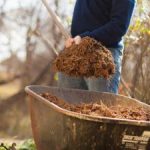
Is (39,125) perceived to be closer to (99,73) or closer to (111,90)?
(99,73)

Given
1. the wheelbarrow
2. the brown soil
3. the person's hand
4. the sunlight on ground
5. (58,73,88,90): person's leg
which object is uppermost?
the person's hand

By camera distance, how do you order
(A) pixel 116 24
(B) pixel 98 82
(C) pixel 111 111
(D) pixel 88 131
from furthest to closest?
1. (B) pixel 98 82
2. (A) pixel 116 24
3. (C) pixel 111 111
4. (D) pixel 88 131

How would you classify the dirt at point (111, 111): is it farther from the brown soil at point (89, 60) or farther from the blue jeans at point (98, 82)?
the blue jeans at point (98, 82)

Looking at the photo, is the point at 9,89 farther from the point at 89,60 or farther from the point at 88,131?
the point at 88,131

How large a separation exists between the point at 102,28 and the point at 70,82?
2.19 feet

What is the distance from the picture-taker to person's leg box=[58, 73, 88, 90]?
5041 millimetres

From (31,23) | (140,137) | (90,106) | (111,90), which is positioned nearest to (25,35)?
(31,23)

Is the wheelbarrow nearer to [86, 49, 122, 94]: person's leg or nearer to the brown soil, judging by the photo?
the brown soil

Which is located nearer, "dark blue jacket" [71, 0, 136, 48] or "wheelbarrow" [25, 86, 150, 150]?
"wheelbarrow" [25, 86, 150, 150]

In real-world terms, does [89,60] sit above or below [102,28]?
below

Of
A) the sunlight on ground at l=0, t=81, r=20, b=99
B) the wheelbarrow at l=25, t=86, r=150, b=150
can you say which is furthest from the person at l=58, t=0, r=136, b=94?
the sunlight on ground at l=0, t=81, r=20, b=99

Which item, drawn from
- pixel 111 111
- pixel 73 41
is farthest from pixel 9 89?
pixel 111 111

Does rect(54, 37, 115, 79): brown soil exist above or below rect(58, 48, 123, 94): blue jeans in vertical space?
above

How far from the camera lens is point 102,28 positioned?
471 cm
